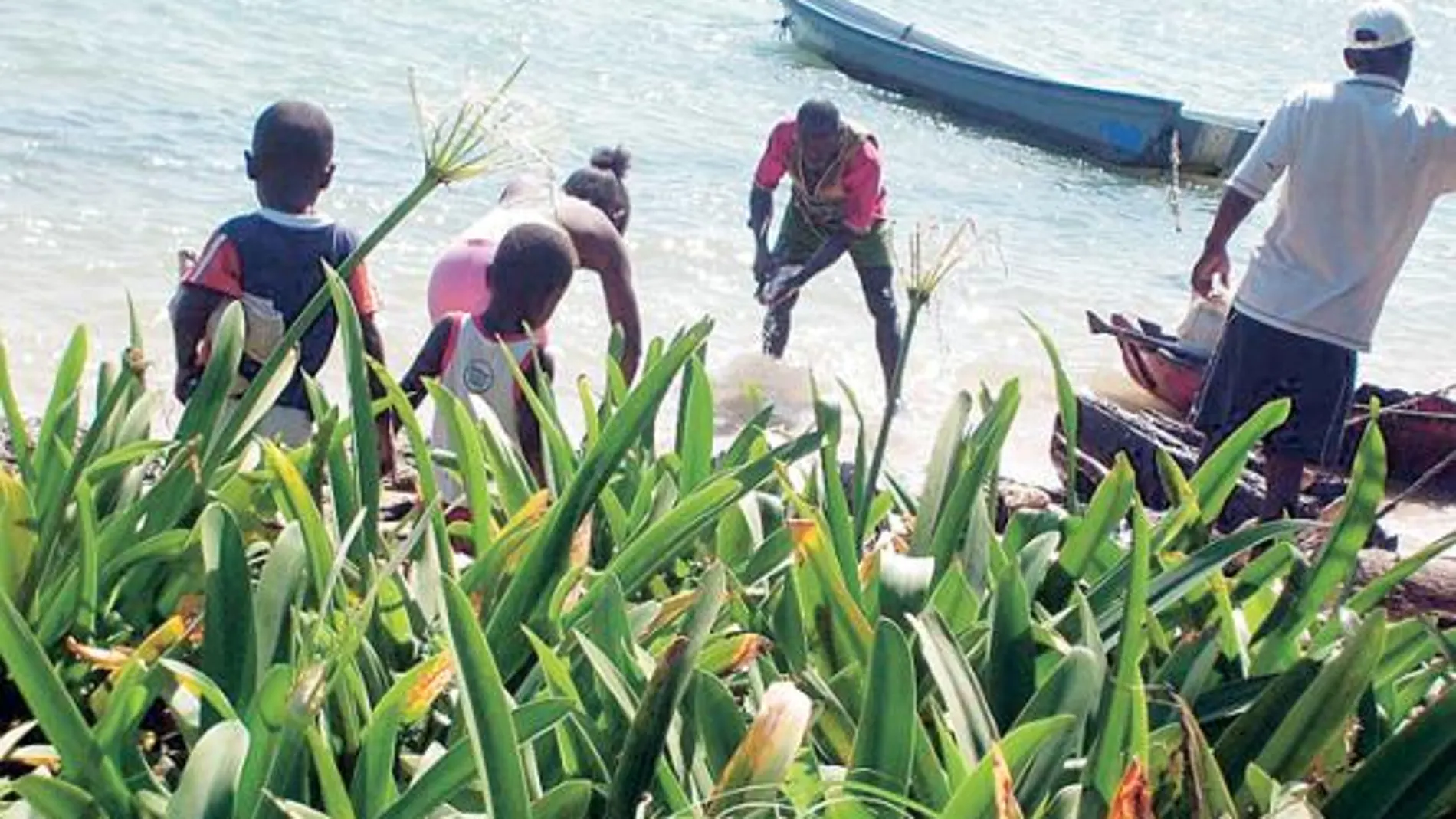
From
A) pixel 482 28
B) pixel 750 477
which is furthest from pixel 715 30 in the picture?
pixel 750 477

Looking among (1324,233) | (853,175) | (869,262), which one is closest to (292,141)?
(1324,233)

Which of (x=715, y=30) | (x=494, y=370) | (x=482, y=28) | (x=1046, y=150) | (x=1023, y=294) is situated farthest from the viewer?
(x=715, y=30)

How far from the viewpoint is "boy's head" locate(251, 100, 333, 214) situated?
414cm

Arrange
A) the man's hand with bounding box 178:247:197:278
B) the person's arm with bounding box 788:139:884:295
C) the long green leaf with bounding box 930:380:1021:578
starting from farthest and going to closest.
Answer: the person's arm with bounding box 788:139:884:295, the man's hand with bounding box 178:247:197:278, the long green leaf with bounding box 930:380:1021:578

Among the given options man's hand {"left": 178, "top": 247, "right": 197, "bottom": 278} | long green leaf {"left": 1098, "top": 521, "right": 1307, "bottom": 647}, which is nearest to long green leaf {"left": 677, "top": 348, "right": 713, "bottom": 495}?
long green leaf {"left": 1098, "top": 521, "right": 1307, "bottom": 647}

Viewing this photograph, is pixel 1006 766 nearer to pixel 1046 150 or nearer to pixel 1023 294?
pixel 1023 294

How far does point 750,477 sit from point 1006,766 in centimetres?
84

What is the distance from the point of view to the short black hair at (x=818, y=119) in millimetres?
7645

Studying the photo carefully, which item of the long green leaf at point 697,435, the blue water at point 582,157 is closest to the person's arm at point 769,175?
the blue water at point 582,157

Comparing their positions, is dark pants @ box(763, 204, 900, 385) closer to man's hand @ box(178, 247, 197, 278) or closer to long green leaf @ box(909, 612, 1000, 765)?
man's hand @ box(178, 247, 197, 278)

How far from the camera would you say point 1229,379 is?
230 inches

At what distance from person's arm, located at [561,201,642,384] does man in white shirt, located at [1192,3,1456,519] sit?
1.72 meters

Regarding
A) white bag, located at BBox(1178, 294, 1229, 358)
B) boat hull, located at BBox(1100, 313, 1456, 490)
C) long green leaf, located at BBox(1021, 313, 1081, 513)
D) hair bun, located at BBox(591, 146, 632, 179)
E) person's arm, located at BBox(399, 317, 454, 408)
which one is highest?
long green leaf, located at BBox(1021, 313, 1081, 513)

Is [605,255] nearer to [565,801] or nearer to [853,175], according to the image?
[853,175]
